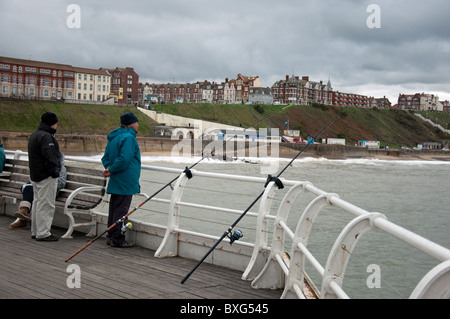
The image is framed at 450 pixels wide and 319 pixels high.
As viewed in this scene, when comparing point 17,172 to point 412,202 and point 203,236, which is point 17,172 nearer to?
point 203,236

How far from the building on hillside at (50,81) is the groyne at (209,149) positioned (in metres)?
21.6

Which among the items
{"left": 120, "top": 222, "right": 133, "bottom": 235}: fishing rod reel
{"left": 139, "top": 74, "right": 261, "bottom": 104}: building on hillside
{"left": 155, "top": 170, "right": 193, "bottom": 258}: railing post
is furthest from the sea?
{"left": 139, "top": 74, "right": 261, "bottom": 104}: building on hillside

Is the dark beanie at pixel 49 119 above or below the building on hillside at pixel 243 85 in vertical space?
below

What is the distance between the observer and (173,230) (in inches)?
243

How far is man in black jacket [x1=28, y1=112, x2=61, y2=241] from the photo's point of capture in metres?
6.44

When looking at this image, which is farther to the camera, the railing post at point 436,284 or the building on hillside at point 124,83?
the building on hillside at point 124,83

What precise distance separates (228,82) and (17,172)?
142192 millimetres

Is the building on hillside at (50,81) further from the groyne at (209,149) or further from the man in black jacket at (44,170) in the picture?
the man in black jacket at (44,170)

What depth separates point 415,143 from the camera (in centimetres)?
13925

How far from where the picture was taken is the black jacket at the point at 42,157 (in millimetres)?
6426

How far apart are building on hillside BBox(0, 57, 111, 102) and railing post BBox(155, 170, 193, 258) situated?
7708 centimetres

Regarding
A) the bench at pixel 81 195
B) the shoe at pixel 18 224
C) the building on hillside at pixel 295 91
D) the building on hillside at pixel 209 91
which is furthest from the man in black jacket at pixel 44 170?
the building on hillside at pixel 295 91

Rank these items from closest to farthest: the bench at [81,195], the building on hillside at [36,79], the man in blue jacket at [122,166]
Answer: the man in blue jacket at [122,166] → the bench at [81,195] → the building on hillside at [36,79]
